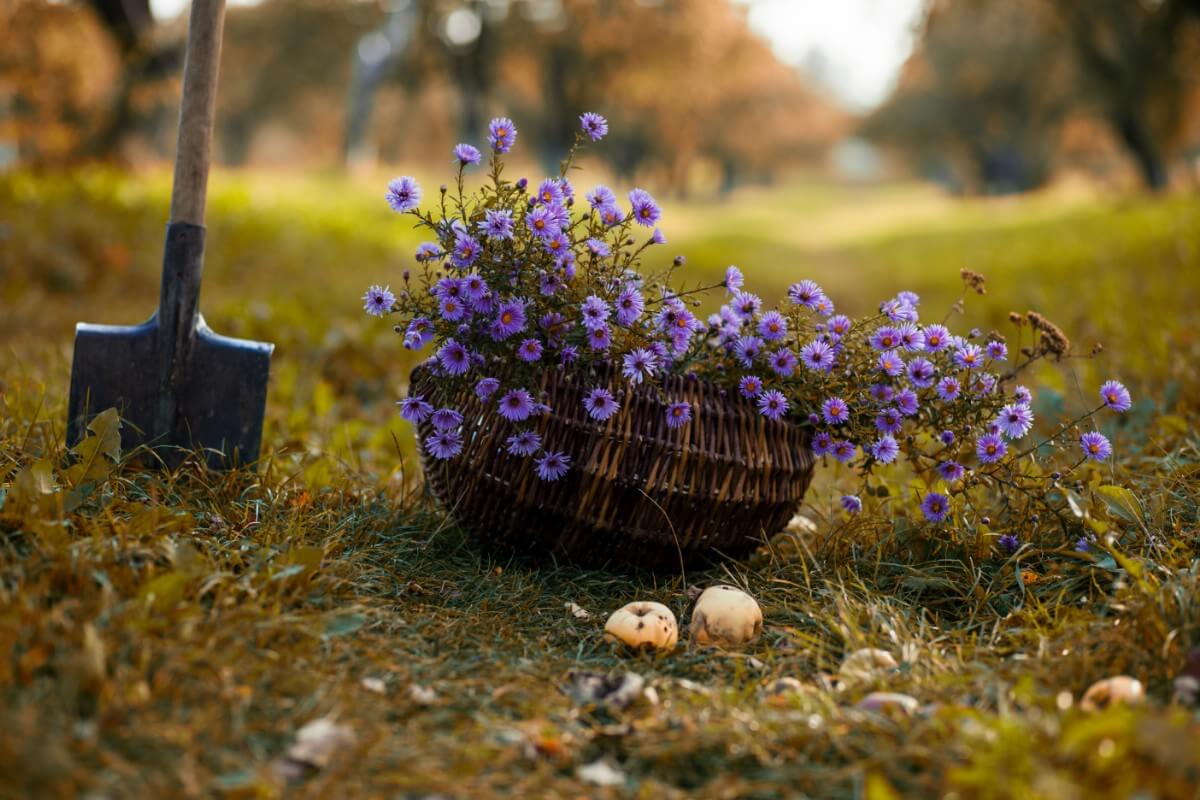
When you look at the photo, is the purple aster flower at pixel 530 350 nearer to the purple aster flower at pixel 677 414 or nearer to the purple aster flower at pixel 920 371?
the purple aster flower at pixel 677 414

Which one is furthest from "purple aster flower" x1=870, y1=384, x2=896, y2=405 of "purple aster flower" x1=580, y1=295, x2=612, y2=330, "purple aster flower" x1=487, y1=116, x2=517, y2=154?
"purple aster flower" x1=487, y1=116, x2=517, y2=154

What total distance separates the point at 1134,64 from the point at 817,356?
15.4 metres

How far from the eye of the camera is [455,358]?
2.16 meters

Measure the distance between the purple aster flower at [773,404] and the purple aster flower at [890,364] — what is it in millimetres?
281

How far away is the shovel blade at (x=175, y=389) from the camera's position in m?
2.55

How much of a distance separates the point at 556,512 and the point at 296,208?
323 inches

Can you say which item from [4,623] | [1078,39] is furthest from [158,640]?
[1078,39]

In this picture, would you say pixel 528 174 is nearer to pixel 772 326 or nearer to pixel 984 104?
pixel 772 326

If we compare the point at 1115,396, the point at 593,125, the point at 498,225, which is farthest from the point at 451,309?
the point at 1115,396

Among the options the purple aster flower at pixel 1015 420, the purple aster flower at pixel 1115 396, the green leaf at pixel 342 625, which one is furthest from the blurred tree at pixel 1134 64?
the green leaf at pixel 342 625

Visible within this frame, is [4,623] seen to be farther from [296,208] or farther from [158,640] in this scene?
[296,208]

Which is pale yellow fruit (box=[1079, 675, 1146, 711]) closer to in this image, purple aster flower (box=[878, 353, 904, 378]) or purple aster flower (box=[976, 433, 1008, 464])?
purple aster flower (box=[976, 433, 1008, 464])

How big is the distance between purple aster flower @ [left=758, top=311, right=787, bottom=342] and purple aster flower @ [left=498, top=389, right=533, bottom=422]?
0.65m

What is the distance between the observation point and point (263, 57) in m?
31.4
